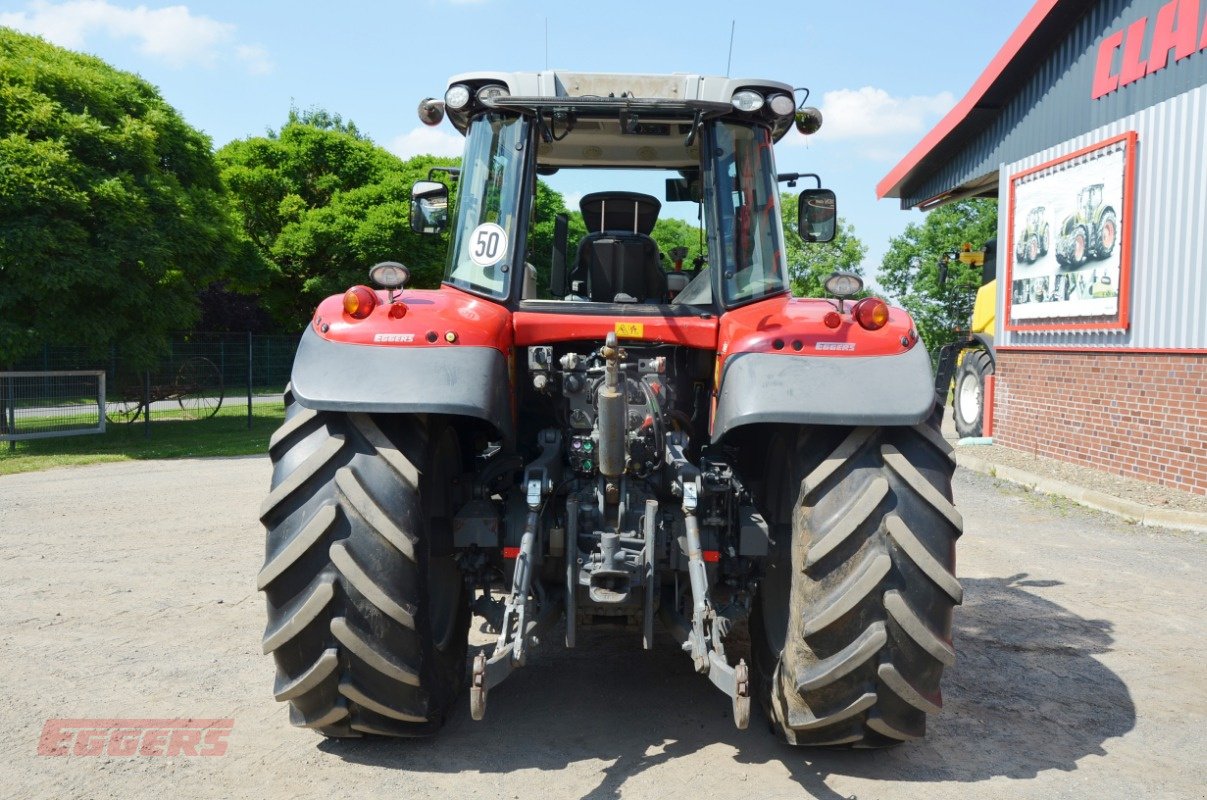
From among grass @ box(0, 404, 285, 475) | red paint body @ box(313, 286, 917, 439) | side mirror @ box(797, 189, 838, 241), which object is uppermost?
side mirror @ box(797, 189, 838, 241)

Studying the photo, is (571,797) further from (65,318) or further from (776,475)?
(65,318)

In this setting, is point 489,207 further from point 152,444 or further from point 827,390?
point 152,444

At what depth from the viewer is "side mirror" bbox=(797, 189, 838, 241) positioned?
16.0 ft

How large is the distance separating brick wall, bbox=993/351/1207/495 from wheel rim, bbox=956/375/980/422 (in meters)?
1.65

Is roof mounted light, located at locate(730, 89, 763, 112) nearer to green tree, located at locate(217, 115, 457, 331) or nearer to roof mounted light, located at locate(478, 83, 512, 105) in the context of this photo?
roof mounted light, located at locate(478, 83, 512, 105)

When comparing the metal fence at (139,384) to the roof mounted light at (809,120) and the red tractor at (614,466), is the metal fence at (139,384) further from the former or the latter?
the roof mounted light at (809,120)

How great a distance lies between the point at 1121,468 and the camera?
10.8 m

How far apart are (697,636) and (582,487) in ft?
2.77

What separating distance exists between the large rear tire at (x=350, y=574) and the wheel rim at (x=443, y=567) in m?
0.24

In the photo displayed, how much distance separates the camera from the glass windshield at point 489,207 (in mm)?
4145

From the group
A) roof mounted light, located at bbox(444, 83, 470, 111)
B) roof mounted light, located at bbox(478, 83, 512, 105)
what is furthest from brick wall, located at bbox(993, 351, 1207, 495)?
roof mounted light, located at bbox(444, 83, 470, 111)

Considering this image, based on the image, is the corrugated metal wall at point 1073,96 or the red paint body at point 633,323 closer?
the red paint body at point 633,323

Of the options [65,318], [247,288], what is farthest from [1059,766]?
[247,288]

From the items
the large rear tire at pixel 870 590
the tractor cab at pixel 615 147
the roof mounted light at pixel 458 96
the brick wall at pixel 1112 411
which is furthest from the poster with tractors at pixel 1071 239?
the roof mounted light at pixel 458 96
